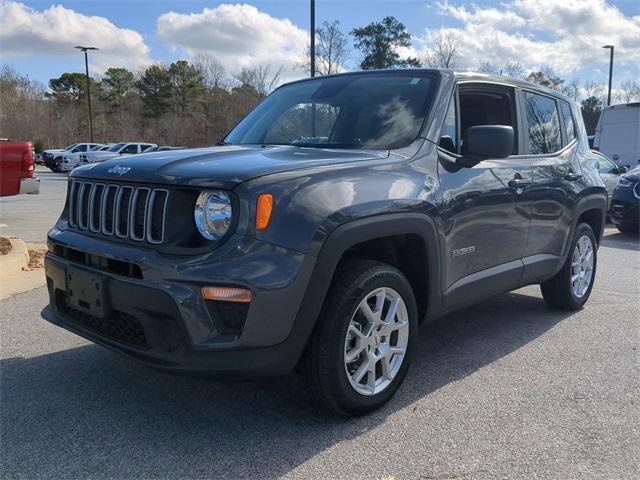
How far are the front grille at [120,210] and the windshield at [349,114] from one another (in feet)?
4.12

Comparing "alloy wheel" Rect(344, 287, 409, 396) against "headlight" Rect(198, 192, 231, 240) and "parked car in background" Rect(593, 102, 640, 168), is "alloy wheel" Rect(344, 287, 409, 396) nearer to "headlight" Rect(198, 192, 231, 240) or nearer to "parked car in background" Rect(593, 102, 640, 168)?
"headlight" Rect(198, 192, 231, 240)

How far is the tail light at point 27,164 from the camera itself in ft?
22.7

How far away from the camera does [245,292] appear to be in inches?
99.6

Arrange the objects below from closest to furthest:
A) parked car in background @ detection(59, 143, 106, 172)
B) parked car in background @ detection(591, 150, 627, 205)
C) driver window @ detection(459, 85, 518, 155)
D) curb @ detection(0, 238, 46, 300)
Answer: driver window @ detection(459, 85, 518, 155) → curb @ detection(0, 238, 46, 300) → parked car in background @ detection(591, 150, 627, 205) → parked car in background @ detection(59, 143, 106, 172)

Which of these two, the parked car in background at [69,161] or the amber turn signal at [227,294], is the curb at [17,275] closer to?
the amber turn signal at [227,294]

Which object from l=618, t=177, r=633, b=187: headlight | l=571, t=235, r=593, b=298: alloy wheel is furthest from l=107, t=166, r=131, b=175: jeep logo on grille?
l=618, t=177, r=633, b=187: headlight

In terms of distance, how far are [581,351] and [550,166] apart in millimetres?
1451

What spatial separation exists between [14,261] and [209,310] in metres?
4.52

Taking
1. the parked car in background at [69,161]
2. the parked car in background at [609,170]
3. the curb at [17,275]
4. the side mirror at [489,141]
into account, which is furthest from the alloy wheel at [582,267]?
the parked car in background at [69,161]

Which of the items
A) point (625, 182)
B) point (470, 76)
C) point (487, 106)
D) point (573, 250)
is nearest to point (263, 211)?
point (470, 76)

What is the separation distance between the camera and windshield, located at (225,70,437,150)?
11.8ft

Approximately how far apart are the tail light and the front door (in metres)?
5.44

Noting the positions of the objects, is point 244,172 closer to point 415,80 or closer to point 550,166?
point 415,80

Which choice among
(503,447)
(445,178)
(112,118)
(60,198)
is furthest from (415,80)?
(112,118)
